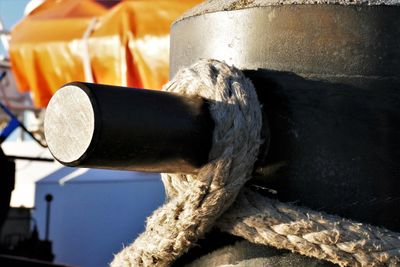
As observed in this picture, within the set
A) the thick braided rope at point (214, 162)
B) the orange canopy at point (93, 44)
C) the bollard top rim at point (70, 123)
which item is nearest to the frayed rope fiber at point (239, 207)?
the thick braided rope at point (214, 162)

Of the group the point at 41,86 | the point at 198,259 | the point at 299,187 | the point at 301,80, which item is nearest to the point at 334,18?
the point at 301,80

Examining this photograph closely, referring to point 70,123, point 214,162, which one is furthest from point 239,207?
point 70,123

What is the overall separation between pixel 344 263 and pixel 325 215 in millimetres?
51

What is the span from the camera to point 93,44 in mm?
3379

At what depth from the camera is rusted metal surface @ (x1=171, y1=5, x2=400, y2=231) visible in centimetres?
67

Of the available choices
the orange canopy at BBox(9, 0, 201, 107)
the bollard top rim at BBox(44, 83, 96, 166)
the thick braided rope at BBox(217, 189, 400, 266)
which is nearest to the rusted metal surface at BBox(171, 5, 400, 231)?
the thick braided rope at BBox(217, 189, 400, 266)

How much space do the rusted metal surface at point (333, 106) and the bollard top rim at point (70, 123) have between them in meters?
0.20

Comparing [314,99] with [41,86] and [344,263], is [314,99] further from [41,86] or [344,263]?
[41,86]

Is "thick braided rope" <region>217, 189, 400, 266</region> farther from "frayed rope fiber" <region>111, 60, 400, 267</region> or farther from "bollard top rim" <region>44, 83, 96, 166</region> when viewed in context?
"bollard top rim" <region>44, 83, 96, 166</region>

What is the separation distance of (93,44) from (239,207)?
2832 millimetres

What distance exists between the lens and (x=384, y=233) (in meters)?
0.66

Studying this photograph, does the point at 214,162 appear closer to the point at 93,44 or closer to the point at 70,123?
the point at 70,123

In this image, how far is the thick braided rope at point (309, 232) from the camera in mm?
635

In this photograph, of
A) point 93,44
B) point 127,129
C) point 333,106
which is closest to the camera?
point 127,129
